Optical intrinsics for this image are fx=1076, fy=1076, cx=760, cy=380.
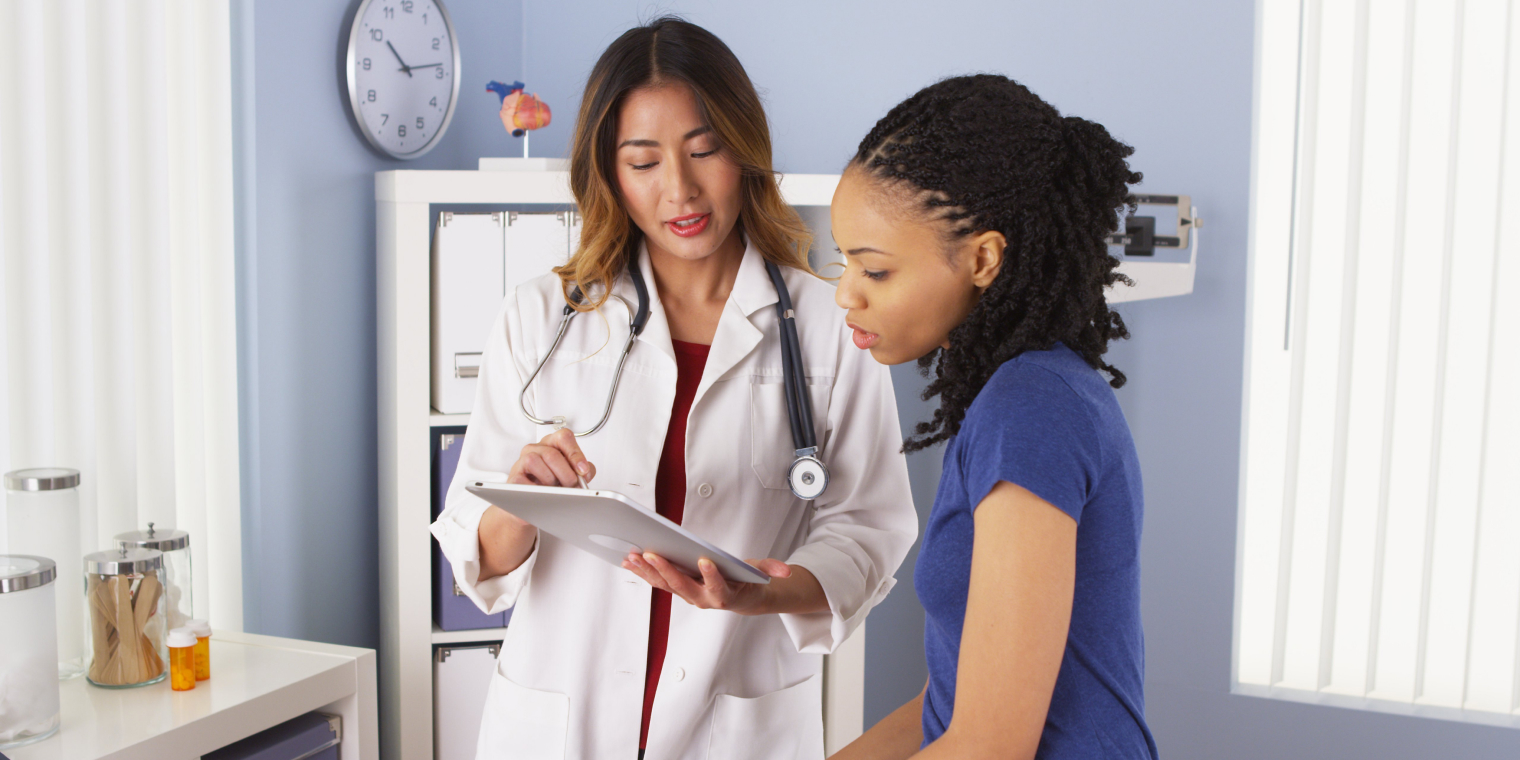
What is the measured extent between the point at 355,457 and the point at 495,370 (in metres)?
1.06

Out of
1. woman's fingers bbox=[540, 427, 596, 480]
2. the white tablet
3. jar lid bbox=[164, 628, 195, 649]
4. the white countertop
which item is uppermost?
woman's fingers bbox=[540, 427, 596, 480]

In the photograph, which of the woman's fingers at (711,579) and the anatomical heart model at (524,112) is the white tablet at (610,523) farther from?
the anatomical heart model at (524,112)

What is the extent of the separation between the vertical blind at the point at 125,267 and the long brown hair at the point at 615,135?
33.3 inches

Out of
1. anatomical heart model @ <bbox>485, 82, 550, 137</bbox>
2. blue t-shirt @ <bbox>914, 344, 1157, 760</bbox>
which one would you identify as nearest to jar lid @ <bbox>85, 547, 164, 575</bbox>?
anatomical heart model @ <bbox>485, 82, 550, 137</bbox>

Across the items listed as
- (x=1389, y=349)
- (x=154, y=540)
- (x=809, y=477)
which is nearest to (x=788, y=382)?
(x=809, y=477)

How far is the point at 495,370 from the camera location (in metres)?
1.38

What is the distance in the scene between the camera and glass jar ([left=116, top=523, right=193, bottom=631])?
1637mm

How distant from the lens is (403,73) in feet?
7.58

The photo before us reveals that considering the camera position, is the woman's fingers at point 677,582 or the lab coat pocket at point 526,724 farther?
the lab coat pocket at point 526,724

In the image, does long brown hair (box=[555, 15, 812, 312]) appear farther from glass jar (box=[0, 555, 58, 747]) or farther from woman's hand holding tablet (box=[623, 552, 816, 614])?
glass jar (box=[0, 555, 58, 747])

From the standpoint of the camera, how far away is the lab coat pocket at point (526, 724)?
4.34 ft

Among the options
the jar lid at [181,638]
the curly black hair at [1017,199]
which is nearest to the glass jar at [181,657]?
the jar lid at [181,638]

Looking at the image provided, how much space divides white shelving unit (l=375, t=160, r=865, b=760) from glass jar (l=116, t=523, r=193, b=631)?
46 centimetres

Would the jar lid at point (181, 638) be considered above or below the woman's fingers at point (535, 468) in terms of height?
below
